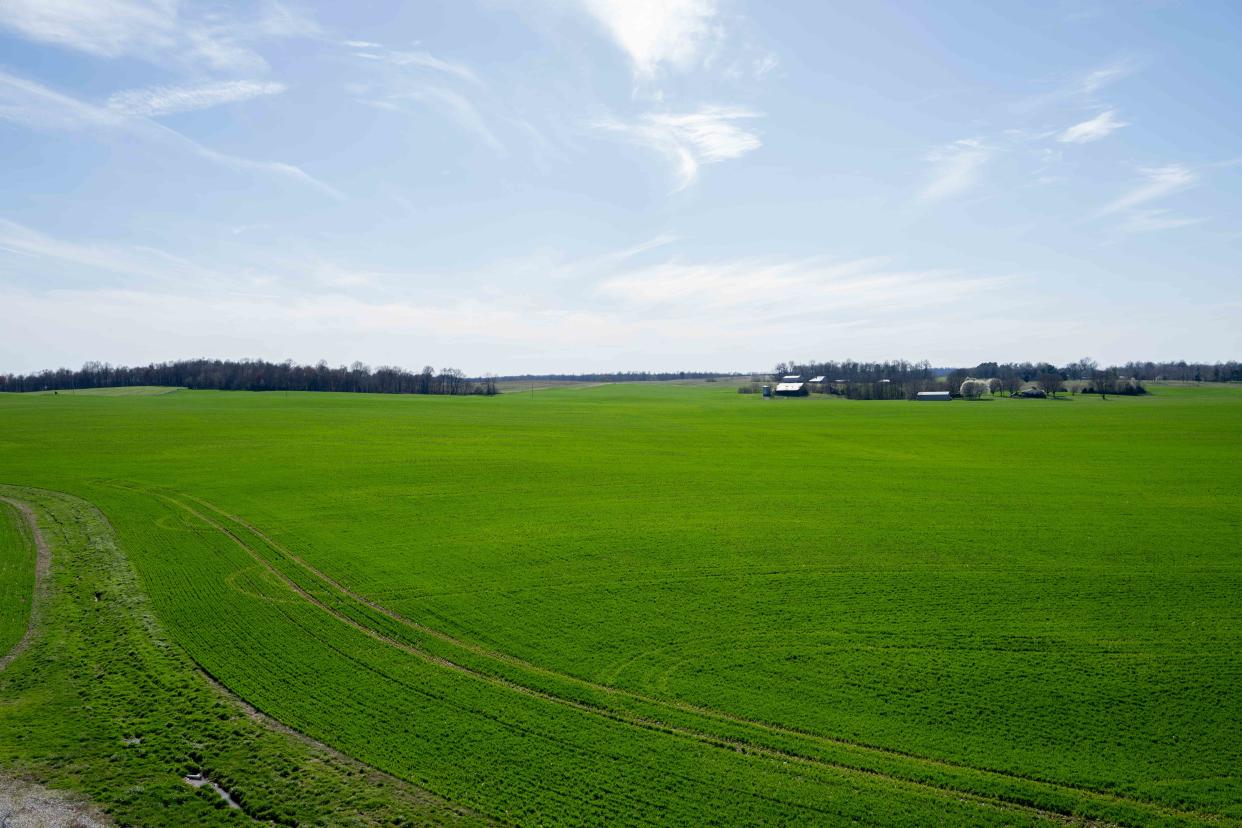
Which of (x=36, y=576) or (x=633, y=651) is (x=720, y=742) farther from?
(x=36, y=576)

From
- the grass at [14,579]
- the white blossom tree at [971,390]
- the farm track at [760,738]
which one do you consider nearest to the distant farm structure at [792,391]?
the white blossom tree at [971,390]

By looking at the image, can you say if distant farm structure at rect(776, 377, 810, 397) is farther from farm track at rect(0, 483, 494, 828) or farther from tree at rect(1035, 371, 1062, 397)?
farm track at rect(0, 483, 494, 828)

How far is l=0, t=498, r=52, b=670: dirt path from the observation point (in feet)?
71.1

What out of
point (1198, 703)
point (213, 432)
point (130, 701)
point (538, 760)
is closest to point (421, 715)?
point (538, 760)

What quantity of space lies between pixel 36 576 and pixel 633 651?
24976 millimetres

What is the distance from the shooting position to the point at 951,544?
33875mm

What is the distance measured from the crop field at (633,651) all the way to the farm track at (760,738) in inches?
3.2

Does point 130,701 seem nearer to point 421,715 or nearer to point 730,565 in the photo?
point 421,715

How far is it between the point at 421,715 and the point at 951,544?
85.4 feet


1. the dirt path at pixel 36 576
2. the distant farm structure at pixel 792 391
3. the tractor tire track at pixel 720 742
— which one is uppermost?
the distant farm structure at pixel 792 391

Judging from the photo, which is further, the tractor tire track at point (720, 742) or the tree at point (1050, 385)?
the tree at point (1050, 385)

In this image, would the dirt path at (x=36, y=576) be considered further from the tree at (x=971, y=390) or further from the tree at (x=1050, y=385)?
the tree at (x=1050, y=385)

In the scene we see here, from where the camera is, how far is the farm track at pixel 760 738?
578 inches

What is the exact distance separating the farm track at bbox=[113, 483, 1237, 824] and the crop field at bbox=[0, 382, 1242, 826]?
0.08m
